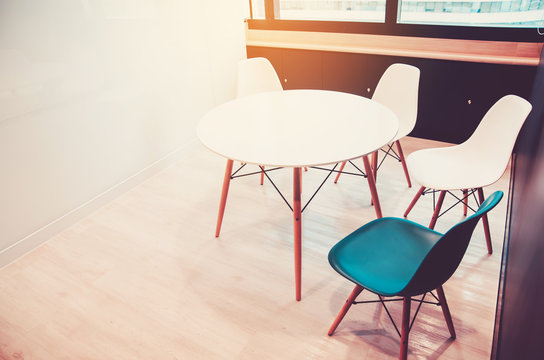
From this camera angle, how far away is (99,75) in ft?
8.70

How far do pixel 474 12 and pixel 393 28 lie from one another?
2.14 feet

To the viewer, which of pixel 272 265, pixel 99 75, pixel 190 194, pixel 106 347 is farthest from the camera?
pixel 190 194

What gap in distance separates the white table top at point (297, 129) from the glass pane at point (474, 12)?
1.41m

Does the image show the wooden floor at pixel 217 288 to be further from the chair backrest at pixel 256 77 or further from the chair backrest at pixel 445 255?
the chair backrest at pixel 256 77

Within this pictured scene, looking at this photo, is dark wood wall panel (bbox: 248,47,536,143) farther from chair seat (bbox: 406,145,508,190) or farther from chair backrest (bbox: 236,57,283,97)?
chair seat (bbox: 406,145,508,190)

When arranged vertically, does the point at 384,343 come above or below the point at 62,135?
below

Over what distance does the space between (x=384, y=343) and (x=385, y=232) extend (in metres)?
0.51

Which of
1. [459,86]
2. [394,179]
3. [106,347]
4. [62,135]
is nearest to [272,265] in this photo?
[106,347]

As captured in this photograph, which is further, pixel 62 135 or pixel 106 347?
pixel 62 135

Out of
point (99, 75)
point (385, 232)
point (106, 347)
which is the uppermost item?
point (99, 75)

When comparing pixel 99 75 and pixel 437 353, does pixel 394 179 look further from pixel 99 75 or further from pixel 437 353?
pixel 99 75

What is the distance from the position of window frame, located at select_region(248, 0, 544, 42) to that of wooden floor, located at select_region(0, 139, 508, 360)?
115 cm

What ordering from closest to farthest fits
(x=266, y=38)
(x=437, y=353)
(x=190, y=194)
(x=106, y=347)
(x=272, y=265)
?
(x=437, y=353) < (x=106, y=347) < (x=272, y=265) < (x=190, y=194) < (x=266, y=38)

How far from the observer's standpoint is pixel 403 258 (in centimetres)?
156
